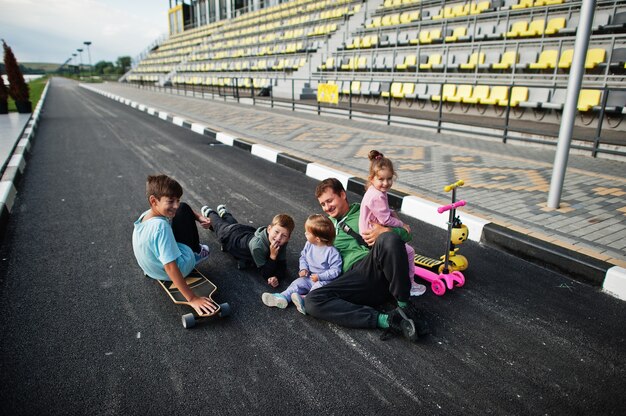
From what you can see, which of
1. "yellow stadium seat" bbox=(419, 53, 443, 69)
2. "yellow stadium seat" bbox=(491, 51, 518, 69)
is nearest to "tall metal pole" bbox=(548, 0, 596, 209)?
"yellow stadium seat" bbox=(491, 51, 518, 69)

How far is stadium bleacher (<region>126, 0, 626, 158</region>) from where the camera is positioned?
957cm

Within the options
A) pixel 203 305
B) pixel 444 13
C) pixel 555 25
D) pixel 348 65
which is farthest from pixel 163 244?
pixel 444 13

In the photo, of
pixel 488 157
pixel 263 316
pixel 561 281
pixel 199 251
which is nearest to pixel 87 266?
pixel 199 251

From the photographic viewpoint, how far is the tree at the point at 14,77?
15492 millimetres

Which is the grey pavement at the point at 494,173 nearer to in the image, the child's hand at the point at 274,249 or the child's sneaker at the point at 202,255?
the child's hand at the point at 274,249

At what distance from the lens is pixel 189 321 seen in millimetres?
2490

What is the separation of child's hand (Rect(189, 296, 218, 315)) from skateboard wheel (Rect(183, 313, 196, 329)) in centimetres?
6

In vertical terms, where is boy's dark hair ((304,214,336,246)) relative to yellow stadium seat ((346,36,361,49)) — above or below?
below

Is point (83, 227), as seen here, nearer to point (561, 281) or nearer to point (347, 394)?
→ point (347, 394)

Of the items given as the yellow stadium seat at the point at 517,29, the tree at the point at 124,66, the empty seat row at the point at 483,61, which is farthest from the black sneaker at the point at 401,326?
the tree at the point at 124,66

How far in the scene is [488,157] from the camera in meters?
7.12

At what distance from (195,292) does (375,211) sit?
4.57 feet

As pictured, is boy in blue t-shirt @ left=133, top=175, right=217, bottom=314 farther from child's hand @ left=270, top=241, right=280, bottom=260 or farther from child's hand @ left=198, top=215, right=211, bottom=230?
child's hand @ left=198, top=215, right=211, bottom=230

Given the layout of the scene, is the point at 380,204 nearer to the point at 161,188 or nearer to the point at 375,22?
the point at 161,188
